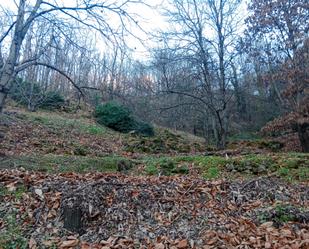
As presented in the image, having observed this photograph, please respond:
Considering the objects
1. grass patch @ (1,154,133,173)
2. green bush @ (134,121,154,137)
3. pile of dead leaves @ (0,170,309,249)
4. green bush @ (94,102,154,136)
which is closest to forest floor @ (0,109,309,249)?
pile of dead leaves @ (0,170,309,249)

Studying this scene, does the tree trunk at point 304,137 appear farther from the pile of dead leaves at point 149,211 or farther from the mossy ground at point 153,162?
the pile of dead leaves at point 149,211

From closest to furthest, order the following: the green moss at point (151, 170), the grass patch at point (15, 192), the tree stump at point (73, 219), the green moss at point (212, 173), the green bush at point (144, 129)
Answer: the tree stump at point (73, 219) → the grass patch at point (15, 192) → the green moss at point (212, 173) → the green moss at point (151, 170) → the green bush at point (144, 129)

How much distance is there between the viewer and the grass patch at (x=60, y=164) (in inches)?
241

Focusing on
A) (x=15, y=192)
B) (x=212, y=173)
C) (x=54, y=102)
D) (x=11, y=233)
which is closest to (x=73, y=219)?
(x=11, y=233)

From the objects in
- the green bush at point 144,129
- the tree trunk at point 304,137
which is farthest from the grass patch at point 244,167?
the green bush at point 144,129

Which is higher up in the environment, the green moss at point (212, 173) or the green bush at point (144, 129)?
the green bush at point (144, 129)

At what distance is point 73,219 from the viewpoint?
376cm

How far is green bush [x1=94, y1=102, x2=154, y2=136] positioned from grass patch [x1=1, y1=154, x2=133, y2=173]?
959cm

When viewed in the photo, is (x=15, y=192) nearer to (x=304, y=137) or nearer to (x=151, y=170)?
(x=151, y=170)

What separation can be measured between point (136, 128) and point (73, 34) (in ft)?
35.0

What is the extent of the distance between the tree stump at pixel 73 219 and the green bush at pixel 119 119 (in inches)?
523

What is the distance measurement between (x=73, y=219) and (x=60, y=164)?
312 centimetres

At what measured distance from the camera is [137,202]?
4.16 m

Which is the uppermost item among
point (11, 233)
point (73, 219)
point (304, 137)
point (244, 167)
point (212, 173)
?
point (304, 137)
